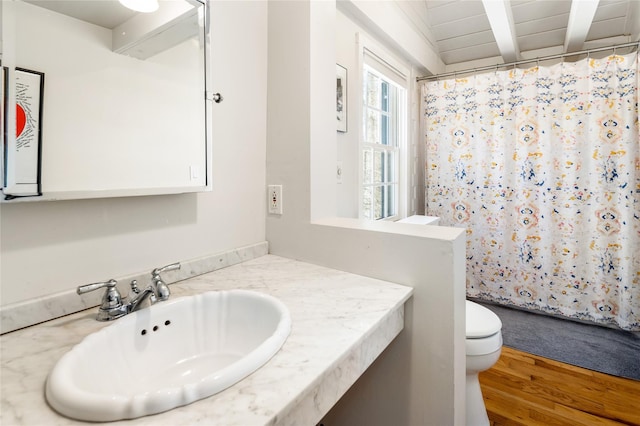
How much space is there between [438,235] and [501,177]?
77.3 inches

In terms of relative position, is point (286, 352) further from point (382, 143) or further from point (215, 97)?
point (382, 143)

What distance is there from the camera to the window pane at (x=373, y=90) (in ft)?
7.61

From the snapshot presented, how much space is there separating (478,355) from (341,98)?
4.62 ft

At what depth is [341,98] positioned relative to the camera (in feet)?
5.93

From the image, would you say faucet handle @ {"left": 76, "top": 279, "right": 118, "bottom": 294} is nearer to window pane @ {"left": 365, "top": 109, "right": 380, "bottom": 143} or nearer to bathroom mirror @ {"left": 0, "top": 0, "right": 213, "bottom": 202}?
bathroom mirror @ {"left": 0, "top": 0, "right": 213, "bottom": 202}

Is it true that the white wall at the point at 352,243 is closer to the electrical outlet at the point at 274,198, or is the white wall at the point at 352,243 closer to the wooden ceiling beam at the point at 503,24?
the electrical outlet at the point at 274,198

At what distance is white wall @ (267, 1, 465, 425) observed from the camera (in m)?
0.97

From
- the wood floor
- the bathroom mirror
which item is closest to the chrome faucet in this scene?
the bathroom mirror

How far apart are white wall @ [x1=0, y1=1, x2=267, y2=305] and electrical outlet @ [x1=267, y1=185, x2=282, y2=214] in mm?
36

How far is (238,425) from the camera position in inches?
18.2

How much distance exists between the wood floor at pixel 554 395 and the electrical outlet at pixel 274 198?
1.36 metres

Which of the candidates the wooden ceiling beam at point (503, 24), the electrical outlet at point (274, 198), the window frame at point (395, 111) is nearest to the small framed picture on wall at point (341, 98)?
the window frame at point (395, 111)

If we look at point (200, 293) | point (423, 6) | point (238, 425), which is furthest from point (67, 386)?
point (423, 6)

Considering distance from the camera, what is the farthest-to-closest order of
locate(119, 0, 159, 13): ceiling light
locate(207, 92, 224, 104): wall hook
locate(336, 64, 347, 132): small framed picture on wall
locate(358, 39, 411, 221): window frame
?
locate(358, 39, 411, 221): window frame < locate(336, 64, 347, 132): small framed picture on wall < locate(207, 92, 224, 104): wall hook < locate(119, 0, 159, 13): ceiling light
